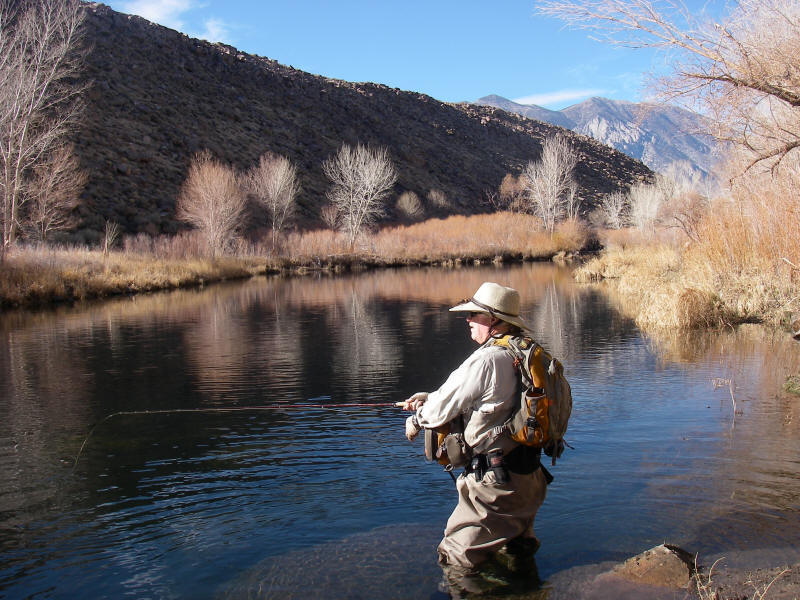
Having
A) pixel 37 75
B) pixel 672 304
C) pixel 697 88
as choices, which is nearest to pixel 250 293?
pixel 37 75

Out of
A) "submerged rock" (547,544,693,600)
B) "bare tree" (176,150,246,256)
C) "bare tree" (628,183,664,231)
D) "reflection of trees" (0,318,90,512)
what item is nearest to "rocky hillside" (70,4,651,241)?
"bare tree" (176,150,246,256)

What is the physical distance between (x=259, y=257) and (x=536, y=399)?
38388 millimetres

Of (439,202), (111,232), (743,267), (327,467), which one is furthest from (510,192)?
(327,467)

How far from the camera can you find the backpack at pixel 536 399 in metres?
4.22

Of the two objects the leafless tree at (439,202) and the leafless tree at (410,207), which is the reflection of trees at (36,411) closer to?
the leafless tree at (410,207)

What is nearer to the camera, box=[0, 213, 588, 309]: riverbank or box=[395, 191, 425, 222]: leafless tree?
box=[0, 213, 588, 309]: riverbank

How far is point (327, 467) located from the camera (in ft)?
24.7

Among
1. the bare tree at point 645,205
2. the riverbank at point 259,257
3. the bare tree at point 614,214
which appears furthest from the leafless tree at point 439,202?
the bare tree at point 645,205

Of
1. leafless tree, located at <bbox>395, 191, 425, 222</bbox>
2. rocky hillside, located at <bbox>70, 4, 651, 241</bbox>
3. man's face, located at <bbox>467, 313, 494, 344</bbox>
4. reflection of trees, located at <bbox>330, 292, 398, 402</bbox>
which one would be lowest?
reflection of trees, located at <bbox>330, 292, 398, 402</bbox>

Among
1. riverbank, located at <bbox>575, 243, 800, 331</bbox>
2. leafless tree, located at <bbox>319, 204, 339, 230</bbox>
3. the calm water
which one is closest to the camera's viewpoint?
the calm water

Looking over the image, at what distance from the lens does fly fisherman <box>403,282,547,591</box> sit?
4.28 metres

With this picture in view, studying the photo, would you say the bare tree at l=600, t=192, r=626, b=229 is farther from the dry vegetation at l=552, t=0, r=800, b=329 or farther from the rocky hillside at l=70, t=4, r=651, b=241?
the dry vegetation at l=552, t=0, r=800, b=329

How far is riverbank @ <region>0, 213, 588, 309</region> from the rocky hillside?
28.8 ft

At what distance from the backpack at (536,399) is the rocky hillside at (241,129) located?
4131 centimetres
